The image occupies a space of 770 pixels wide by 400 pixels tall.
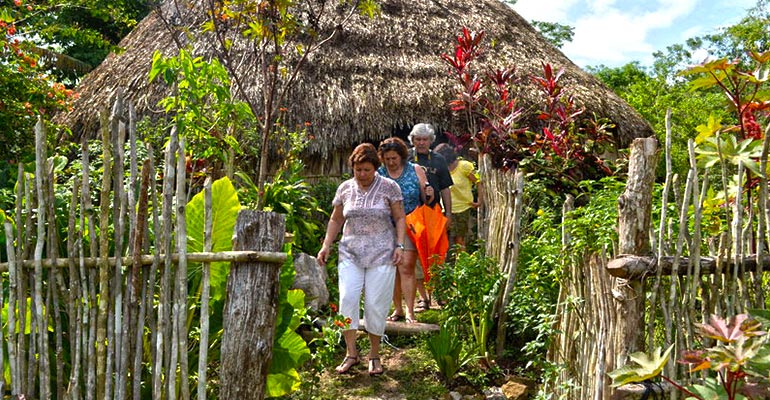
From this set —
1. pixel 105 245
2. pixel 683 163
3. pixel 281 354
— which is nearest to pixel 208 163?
pixel 281 354

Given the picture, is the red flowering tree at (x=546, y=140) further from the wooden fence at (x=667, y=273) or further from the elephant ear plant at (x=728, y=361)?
the elephant ear plant at (x=728, y=361)

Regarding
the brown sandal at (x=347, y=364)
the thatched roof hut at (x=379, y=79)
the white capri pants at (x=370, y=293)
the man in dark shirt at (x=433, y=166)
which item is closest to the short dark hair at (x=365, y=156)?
the white capri pants at (x=370, y=293)

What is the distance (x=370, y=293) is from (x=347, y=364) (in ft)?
1.37

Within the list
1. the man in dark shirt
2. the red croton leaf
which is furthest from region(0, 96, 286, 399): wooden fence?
the man in dark shirt

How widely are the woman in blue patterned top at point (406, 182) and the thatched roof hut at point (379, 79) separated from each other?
126 inches

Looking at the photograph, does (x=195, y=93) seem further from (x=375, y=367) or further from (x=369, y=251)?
(x=375, y=367)

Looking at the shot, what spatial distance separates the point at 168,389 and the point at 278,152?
18.7 feet

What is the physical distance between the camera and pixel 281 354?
10.5 ft

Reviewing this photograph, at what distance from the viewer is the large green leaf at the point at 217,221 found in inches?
124

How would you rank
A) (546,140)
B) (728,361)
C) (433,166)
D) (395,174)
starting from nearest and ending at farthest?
(728,361), (395,174), (433,166), (546,140)

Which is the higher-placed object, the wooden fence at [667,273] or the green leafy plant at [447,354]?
the wooden fence at [667,273]

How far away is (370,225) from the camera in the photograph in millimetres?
4148

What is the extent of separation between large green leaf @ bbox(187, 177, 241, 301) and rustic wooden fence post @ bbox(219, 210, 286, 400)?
694 millimetres

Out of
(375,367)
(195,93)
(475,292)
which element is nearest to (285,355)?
(375,367)
